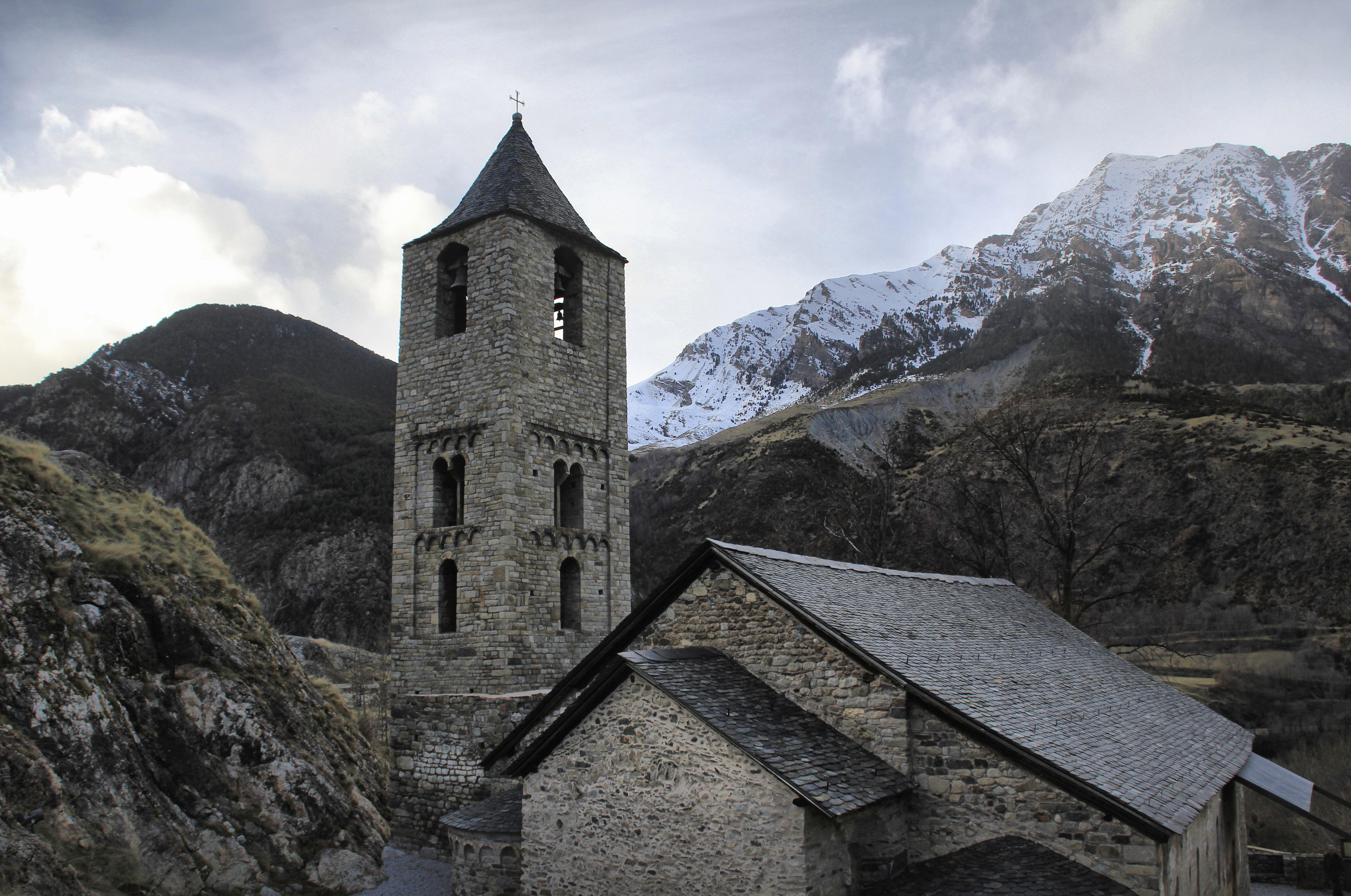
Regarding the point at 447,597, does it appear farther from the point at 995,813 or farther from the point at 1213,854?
the point at 1213,854

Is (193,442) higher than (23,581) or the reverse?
higher

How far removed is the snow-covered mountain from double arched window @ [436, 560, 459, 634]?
7978cm

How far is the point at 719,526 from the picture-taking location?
5831cm

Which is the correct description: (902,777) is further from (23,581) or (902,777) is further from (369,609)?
(369,609)

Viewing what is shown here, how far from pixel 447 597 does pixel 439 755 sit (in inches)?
110

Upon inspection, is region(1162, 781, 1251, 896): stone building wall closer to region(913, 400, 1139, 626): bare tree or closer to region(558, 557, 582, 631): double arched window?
region(913, 400, 1139, 626): bare tree

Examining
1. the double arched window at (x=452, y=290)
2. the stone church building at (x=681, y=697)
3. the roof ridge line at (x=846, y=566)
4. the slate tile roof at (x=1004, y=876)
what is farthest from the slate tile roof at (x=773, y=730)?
the double arched window at (x=452, y=290)

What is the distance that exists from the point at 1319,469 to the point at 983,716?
4415 cm

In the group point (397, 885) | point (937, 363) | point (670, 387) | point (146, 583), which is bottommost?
point (397, 885)

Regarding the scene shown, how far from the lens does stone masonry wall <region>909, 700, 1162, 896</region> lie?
698 cm

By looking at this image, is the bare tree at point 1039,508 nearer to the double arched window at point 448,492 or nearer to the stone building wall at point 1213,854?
the stone building wall at point 1213,854

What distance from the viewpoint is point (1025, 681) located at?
10133mm

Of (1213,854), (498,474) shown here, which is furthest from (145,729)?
(1213,854)

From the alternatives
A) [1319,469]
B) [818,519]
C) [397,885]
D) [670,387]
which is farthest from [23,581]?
[670,387]
